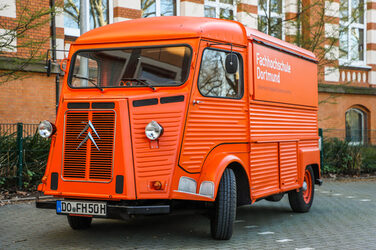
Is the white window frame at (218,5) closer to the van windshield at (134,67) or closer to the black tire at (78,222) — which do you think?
the van windshield at (134,67)

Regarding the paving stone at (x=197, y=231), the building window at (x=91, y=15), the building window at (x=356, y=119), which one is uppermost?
the building window at (x=91, y=15)

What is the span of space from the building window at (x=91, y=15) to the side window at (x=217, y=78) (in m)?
9.42

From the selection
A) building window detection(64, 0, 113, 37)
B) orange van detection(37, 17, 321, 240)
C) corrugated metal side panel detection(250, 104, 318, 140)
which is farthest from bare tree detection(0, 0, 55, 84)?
corrugated metal side panel detection(250, 104, 318, 140)

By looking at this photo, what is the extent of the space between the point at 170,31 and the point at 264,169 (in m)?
2.57

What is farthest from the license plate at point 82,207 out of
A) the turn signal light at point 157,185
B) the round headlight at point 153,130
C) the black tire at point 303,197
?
the black tire at point 303,197

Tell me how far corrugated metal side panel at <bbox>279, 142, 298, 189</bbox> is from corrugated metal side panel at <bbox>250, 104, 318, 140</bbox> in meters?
0.17

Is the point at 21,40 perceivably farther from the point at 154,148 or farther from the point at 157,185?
the point at 157,185

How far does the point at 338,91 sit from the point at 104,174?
676 inches

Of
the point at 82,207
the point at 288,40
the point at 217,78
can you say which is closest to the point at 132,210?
the point at 82,207

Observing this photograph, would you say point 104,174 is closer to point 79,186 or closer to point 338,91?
point 79,186

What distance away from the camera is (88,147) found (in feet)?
23.3

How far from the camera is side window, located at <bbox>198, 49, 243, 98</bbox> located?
7504mm

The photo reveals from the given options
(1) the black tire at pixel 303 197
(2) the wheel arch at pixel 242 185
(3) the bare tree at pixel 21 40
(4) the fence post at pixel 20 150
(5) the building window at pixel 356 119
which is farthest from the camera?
(5) the building window at pixel 356 119

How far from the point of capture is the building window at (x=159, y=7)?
60.3ft
